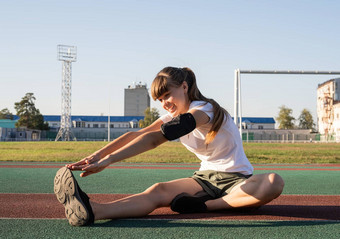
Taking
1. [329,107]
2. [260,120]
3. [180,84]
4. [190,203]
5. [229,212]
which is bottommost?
[229,212]

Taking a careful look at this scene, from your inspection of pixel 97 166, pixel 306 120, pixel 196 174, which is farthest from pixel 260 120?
pixel 97 166

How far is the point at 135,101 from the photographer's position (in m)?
112

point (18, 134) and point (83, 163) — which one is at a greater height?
point (83, 163)

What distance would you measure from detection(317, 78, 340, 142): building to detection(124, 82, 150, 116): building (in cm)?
4678

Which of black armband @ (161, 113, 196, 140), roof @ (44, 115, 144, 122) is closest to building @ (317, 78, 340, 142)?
roof @ (44, 115, 144, 122)

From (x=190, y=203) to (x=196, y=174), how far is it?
1.10ft

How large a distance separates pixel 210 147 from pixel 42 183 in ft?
14.2

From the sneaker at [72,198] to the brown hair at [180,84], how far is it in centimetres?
92

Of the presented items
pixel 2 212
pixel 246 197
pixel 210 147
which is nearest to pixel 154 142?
pixel 210 147

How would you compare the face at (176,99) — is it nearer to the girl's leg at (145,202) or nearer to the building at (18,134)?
the girl's leg at (145,202)

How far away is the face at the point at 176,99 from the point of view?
3.34m

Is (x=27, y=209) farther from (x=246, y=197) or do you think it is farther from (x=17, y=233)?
(x=246, y=197)

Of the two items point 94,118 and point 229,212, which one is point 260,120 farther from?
point 229,212

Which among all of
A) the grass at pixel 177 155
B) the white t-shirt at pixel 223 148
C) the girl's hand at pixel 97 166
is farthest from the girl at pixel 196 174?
the grass at pixel 177 155
